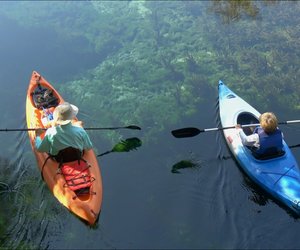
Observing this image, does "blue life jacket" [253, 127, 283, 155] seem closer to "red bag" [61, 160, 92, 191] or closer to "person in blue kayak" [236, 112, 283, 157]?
"person in blue kayak" [236, 112, 283, 157]

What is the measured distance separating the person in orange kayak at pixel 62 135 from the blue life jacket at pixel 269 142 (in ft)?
9.15

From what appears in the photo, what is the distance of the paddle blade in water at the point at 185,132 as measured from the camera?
26.7 ft

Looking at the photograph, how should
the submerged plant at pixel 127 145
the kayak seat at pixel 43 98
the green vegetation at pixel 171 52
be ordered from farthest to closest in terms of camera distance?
the green vegetation at pixel 171 52 → the kayak seat at pixel 43 98 → the submerged plant at pixel 127 145

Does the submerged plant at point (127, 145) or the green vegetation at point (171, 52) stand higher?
the green vegetation at point (171, 52)

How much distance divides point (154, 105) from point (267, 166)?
9.86 ft

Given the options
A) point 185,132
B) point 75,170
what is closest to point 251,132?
point 185,132

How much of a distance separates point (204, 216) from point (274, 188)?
117 cm

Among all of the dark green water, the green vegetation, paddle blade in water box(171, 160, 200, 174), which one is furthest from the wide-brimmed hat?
the green vegetation

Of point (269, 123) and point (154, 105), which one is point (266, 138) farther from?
point (154, 105)

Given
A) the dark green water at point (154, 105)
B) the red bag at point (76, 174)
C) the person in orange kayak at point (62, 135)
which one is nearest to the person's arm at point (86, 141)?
the person in orange kayak at point (62, 135)

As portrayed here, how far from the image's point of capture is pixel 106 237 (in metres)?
6.59

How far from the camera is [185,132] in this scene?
8.19 metres

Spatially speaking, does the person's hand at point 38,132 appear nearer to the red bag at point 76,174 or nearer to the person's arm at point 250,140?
the red bag at point 76,174

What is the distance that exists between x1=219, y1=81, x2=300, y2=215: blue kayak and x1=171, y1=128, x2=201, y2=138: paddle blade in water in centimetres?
54
